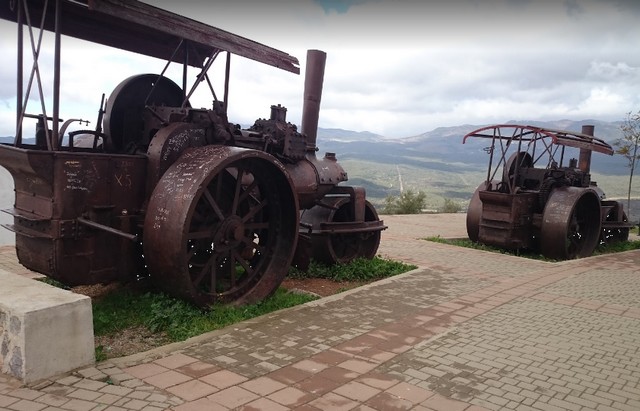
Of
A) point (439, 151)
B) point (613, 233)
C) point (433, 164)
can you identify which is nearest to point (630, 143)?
point (613, 233)

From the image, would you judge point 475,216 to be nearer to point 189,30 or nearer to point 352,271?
point 352,271

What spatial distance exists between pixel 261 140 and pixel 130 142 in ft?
4.96

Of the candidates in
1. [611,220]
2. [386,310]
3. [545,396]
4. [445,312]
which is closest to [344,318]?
[386,310]

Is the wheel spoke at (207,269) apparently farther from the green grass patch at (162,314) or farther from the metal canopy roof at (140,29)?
the metal canopy roof at (140,29)

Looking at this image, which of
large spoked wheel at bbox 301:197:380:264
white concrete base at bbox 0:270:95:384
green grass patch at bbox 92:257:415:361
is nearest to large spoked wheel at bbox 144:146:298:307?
green grass patch at bbox 92:257:415:361

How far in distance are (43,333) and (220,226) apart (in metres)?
2.18

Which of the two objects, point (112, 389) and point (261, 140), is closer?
point (112, 389)

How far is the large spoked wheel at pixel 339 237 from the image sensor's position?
772 centimetres

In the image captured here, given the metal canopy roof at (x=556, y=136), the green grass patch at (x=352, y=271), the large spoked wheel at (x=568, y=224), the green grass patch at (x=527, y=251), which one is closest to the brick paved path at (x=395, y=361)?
the green grass patch at (x=352, y=271)

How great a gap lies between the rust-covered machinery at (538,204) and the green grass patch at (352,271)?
3624mm

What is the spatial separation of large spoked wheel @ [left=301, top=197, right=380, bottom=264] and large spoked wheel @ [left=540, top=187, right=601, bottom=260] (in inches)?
162

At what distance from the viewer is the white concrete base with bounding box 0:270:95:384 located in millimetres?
3461

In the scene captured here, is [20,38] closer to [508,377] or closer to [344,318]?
[344,318]

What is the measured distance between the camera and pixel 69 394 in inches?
132
